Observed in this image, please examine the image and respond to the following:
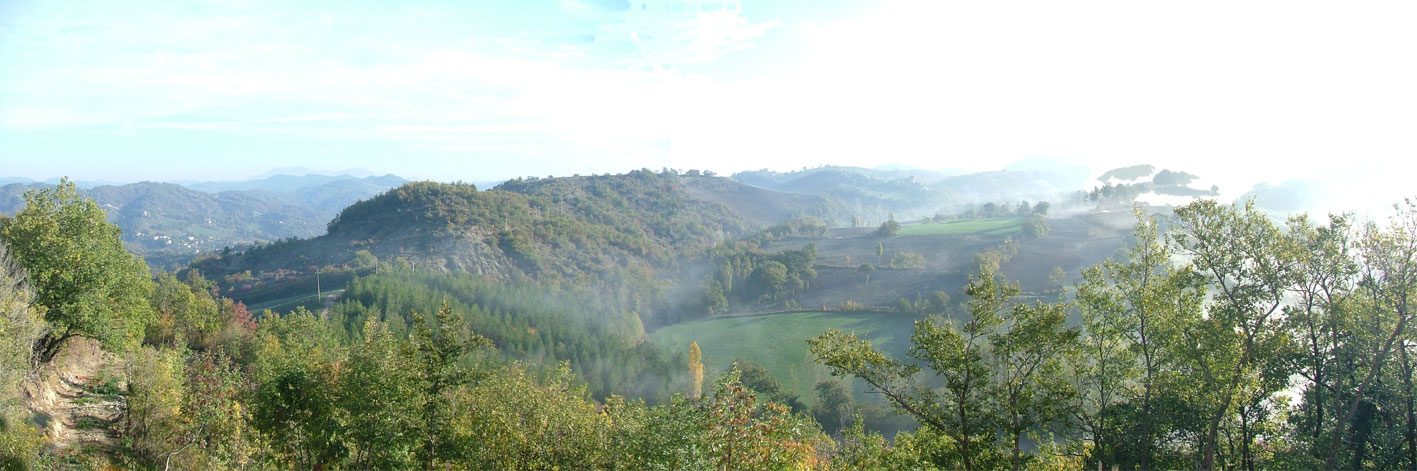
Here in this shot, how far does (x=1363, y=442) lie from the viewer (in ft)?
32.3

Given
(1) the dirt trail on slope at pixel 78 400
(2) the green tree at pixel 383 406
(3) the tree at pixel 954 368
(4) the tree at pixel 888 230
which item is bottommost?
(4) the tree at pixel 888 230

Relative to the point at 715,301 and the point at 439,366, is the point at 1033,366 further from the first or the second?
the point at 715,301

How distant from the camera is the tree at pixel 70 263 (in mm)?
17375

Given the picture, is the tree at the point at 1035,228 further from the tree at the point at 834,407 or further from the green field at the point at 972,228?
the tree at the point at 834,407

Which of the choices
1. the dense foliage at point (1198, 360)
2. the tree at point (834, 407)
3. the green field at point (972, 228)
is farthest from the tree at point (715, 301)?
the dense foliage at point (1198, 360)

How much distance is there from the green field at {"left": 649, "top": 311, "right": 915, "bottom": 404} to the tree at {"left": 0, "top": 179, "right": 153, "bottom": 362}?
123ft

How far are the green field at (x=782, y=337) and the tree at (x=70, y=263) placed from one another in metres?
37.5

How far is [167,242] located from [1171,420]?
823 ft

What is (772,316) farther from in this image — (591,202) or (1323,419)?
(591,202)

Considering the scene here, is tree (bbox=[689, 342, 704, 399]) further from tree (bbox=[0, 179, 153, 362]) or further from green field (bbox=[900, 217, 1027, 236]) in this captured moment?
green field (bbox=[900, 217, 1027, 236])

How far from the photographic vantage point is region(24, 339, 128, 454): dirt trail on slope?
14109 mm

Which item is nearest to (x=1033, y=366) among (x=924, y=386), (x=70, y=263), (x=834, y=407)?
(x=924, y=386)

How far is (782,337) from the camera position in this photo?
64062 mm

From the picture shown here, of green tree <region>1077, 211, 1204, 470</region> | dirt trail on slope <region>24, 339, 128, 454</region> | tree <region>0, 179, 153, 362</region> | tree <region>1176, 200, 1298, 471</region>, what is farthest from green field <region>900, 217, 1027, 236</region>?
dirt trail on slope <region>24, 339, 128, 454</region>
